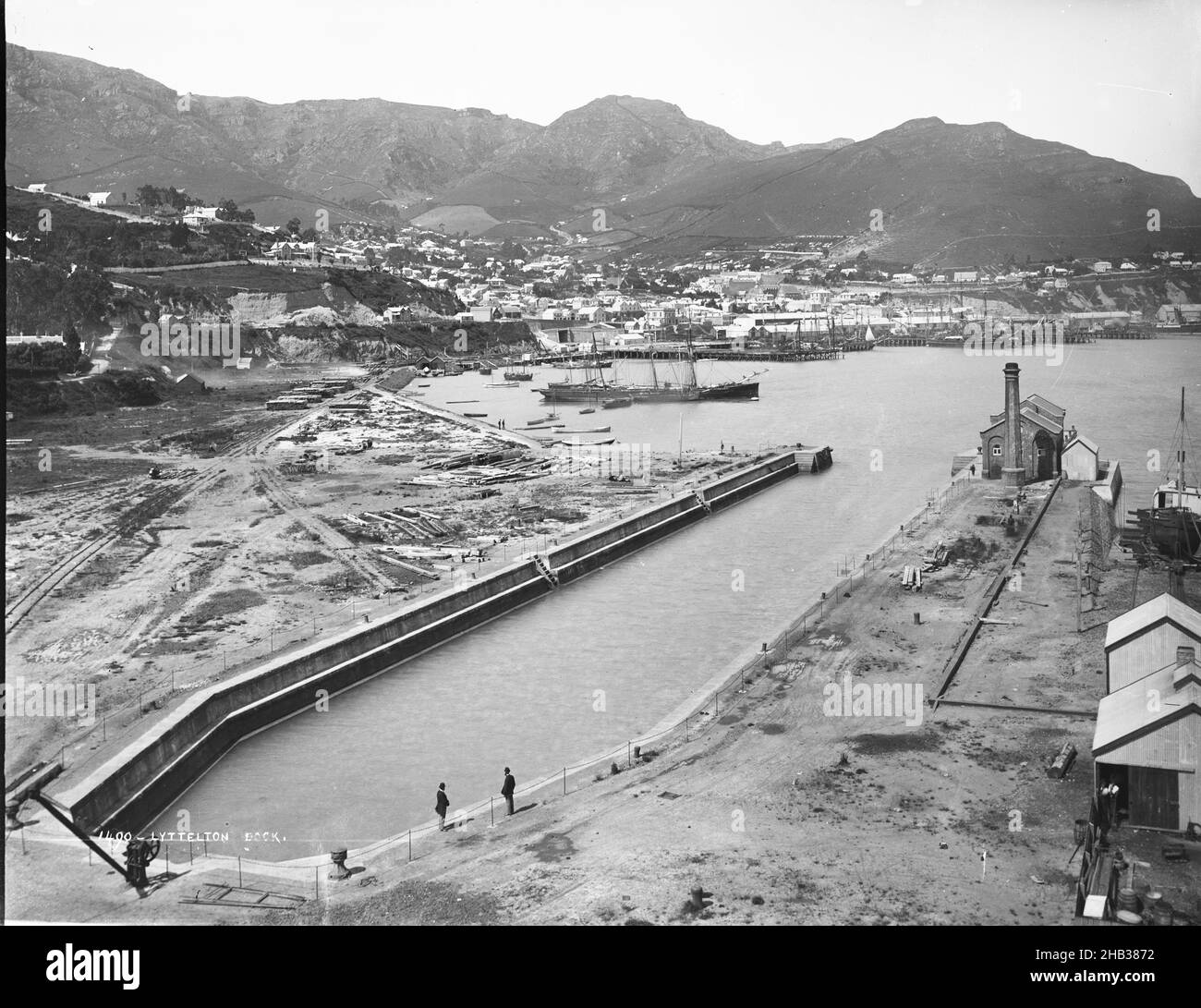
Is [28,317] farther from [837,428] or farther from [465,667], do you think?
[465,667]

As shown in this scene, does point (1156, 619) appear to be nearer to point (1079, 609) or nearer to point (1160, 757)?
point (1160, 757)

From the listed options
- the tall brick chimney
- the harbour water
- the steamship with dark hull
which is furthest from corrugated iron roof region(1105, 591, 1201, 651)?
the steamship with dark hull

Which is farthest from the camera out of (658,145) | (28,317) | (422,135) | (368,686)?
(422,135)

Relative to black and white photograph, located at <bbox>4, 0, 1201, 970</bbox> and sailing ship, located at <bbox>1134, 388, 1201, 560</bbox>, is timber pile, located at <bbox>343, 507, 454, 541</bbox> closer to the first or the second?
black and white photograph, located at <bbox>4, 0, 1201, 970</bbox>

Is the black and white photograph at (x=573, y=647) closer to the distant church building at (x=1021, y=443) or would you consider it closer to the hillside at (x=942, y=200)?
the distant church building at (x=1021, y=443)

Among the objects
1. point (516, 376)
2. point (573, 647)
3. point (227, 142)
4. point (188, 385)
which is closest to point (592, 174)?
point (227, 142)

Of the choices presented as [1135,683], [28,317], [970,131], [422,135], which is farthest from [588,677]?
[422,135]
